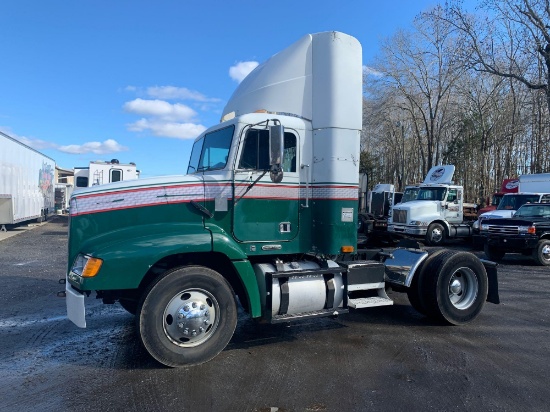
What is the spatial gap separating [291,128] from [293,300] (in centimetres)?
213

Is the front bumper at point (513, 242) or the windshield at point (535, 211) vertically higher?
the windshield at point (535, 211)

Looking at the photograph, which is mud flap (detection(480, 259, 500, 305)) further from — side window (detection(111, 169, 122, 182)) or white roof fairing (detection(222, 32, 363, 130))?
side window (detection(111, 169, 122, 182))

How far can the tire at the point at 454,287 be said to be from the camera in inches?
237

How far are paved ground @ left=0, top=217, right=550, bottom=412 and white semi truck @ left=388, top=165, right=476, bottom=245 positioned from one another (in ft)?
34.7

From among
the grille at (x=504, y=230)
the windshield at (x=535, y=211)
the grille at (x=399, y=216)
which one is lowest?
the grille at (x=504, y=230)

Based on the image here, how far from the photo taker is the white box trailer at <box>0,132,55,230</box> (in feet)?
59.4

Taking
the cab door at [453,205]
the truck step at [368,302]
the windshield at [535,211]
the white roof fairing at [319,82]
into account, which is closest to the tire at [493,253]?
the windshield at [535,211]

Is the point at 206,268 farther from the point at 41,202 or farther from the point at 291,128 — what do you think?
the point at 41,202

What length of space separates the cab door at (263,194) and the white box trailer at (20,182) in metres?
16.5

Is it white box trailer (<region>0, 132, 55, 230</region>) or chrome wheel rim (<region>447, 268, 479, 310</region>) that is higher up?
white box trailer (<region>0, 132, 55, 230</region>)

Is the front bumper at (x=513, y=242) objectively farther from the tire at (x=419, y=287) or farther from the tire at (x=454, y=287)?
the tire at (x=419, y=287)

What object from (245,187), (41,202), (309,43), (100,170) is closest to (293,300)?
(245,187)

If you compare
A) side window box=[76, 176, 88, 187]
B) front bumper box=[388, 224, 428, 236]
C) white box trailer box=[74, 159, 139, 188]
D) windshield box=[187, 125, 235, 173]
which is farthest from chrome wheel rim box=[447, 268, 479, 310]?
side window box=[76, 176, 88, 187]

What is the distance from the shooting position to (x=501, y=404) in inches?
148
